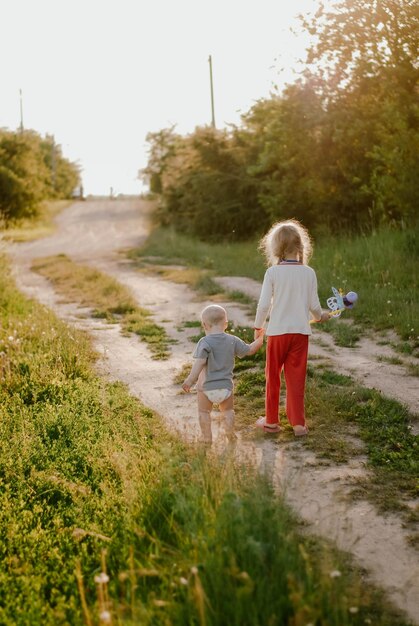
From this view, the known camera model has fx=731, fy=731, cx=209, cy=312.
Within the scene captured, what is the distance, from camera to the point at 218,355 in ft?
18.9

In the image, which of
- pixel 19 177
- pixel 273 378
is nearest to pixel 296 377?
pixel 273 378

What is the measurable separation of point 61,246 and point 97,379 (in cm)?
2357

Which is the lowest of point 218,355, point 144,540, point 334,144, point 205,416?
point 144,540

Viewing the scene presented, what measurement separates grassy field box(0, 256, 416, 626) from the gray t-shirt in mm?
570

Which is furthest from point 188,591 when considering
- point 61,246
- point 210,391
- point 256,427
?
point 61,246

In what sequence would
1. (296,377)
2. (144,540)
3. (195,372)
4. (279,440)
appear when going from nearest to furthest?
(144,540)
(195,372)
(279,440)
(296,377)

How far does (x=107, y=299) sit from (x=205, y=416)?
8543mm

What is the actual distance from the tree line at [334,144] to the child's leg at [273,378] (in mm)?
8927

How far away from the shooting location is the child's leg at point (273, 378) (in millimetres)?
6230

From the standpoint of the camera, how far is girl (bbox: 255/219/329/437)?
6.12m

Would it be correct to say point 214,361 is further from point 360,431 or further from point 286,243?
point 360,431

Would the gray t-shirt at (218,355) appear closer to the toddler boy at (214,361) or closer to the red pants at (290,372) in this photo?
the toddler boy at (214,361)

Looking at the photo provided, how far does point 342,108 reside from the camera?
18.3 metres

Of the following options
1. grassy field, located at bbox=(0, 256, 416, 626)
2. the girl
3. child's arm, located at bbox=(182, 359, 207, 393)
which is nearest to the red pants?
the girl
